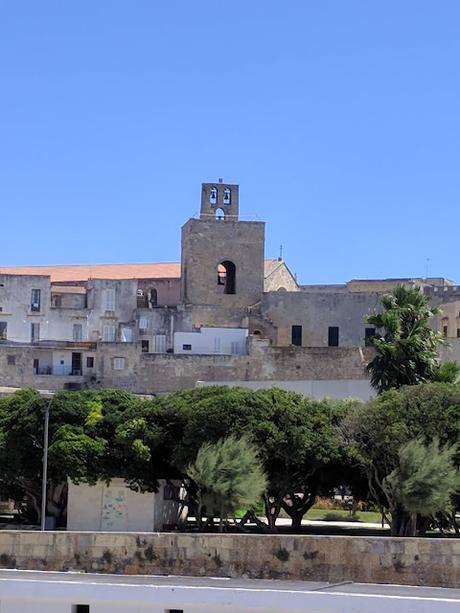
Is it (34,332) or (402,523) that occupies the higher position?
(34,332)

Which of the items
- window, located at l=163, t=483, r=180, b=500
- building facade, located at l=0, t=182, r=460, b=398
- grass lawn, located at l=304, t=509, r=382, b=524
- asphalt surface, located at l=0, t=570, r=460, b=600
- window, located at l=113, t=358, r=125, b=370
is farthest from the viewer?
window, located at l=113, t=358, r=125, b=370

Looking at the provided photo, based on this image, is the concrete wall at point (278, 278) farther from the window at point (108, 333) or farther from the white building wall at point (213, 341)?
the window at point (108, 333)

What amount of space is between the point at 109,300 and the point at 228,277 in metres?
6.56

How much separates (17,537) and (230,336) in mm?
38800

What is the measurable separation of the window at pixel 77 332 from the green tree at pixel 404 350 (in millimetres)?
24705

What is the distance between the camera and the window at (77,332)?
67062 mm

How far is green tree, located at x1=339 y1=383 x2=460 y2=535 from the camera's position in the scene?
36219 mm

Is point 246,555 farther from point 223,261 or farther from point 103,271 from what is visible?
point 103,271

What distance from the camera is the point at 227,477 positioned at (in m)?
34.8

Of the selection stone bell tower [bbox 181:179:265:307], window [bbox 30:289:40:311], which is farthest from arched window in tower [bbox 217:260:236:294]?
window [bbox 30:289:40:311]

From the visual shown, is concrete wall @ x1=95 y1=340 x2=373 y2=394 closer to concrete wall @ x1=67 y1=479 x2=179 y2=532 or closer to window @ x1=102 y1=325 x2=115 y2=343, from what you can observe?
window @ x1=102 y1=325 x2=115 y2=343

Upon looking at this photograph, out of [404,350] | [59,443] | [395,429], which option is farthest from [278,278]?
[395,429]

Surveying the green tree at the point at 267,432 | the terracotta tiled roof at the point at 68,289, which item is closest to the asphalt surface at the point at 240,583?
the green tree at the point at 267,432

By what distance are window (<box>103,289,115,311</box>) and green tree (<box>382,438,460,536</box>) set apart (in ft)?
113
